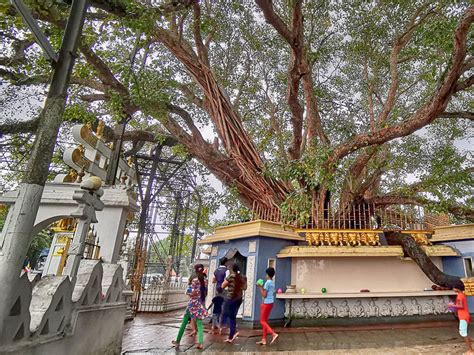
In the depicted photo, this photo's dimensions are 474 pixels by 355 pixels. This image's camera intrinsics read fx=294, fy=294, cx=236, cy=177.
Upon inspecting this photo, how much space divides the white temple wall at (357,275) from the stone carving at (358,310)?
0.34 meters

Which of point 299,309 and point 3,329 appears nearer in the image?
point 3,329

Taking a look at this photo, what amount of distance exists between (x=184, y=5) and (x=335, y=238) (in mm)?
6425

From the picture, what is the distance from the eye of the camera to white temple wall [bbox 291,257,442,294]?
7809 mm

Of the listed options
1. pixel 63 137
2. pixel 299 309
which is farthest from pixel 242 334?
pixel 63 137

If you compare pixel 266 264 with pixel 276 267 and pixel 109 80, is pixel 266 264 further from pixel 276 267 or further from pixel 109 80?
pixel 109 80

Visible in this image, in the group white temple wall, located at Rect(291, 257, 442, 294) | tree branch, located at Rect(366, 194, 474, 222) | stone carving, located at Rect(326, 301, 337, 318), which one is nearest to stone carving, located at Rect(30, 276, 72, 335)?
white temple wall, located at Rect(291, 257, 442, 294)

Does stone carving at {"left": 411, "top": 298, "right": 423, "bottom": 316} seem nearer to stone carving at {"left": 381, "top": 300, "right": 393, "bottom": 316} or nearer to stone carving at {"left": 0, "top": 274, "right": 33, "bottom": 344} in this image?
stone carving at {"left": 381, "top": 300, "right": 393, "bottom": 316}

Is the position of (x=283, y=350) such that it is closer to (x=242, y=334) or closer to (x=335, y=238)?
(x=242, y=334)

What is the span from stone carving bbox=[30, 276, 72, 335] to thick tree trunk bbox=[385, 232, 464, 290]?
8.13m

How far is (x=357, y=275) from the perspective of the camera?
799 cm

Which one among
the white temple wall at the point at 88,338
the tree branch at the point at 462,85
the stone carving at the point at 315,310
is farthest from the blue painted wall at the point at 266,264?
the tree branch at the point at 462,85

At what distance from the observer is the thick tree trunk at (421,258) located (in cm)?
736

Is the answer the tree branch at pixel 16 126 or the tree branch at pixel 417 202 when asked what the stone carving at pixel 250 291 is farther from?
the tree branch at pixel 16 126

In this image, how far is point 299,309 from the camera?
24.6 ft
